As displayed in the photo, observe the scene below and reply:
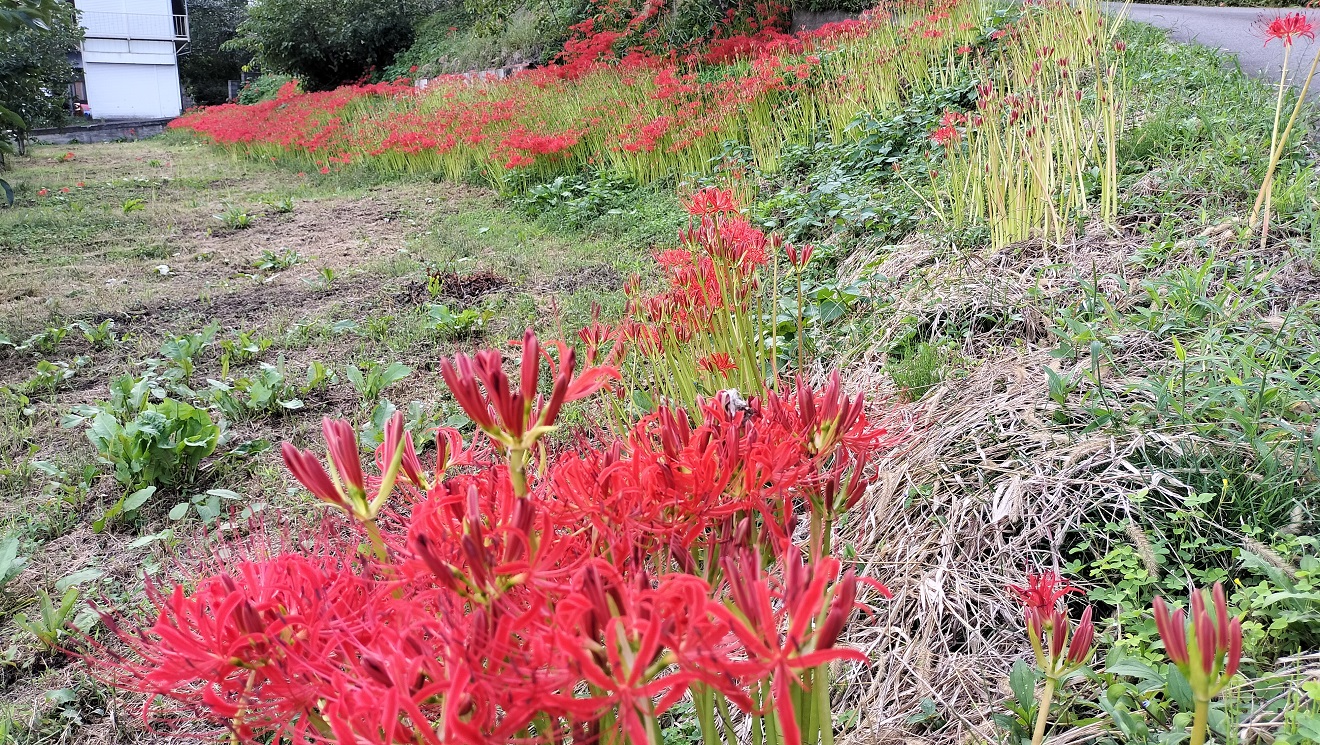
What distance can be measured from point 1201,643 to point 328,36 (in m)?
23.4

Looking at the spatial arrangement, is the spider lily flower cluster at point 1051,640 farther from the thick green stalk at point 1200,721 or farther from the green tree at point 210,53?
the green tree at point 210,53

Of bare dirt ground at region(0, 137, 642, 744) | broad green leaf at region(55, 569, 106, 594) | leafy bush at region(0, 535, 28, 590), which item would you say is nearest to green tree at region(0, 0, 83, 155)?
bare dirt ground at region(0, 137, 642, 744)

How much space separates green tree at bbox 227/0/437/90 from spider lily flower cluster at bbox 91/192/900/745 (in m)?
22.6

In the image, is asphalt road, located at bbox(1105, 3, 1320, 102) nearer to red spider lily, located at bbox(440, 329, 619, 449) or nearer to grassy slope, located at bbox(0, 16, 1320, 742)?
grassy slope, located at bbox(0, 16, 1320, 742)

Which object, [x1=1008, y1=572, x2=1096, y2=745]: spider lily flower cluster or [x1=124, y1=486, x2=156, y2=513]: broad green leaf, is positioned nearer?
[x1=1008, y1=572, x2=1096, y2=745]: spider lily flower cluster

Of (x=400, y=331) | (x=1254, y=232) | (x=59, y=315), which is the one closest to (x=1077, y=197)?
(x=1254, y=232)

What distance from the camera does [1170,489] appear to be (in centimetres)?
163

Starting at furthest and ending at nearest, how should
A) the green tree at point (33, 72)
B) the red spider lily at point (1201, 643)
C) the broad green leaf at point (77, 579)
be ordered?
the green tree at point (33, 72) → the broad green leaf at point (77, 579) → the red spider lily at point (1201, 643)

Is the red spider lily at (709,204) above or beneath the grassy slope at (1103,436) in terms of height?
above

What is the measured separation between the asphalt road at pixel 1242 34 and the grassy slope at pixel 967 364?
1.35 feet

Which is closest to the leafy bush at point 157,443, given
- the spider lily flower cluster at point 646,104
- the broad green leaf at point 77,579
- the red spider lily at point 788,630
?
the broad green leaf at point 77,579

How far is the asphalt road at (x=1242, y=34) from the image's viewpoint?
16.9 feet

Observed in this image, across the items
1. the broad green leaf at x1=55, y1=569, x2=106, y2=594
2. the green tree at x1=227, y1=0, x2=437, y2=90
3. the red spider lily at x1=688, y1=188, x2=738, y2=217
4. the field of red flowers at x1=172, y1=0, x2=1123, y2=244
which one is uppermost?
the green tree at x1=227, y1=0, x2=437, y2=90

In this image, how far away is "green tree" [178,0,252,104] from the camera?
33.8 m
